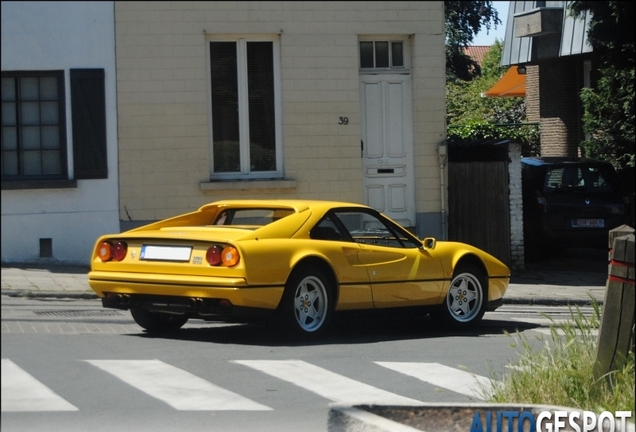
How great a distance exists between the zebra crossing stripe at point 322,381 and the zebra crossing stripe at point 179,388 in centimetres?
59

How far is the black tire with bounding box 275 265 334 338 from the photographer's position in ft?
28.0

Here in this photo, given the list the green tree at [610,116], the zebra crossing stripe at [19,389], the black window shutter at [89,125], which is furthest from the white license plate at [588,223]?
the zebra crossing stripe at [19,389]

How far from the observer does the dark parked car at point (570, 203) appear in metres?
16.7

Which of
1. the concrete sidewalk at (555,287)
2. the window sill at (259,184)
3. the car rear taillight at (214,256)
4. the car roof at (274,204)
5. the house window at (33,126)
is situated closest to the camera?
the house window at (33,126)

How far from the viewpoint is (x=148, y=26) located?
2.35 meters

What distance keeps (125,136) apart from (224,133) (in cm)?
638

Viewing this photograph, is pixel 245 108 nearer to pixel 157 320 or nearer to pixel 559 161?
pixel 157 320

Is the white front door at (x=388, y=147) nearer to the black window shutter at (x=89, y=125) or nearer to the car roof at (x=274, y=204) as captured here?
the car roof at (x=274, y=204)

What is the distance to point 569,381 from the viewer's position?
5.12 metres

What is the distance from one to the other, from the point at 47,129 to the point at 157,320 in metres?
6.24

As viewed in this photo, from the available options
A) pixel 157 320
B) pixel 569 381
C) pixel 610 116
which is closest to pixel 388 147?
pixel 610 116

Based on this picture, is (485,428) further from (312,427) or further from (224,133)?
(224,133)

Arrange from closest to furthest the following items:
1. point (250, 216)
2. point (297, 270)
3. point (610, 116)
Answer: point (297, 270), point (250, 216), point (610, 116)

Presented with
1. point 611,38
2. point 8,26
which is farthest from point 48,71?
point 611,38
